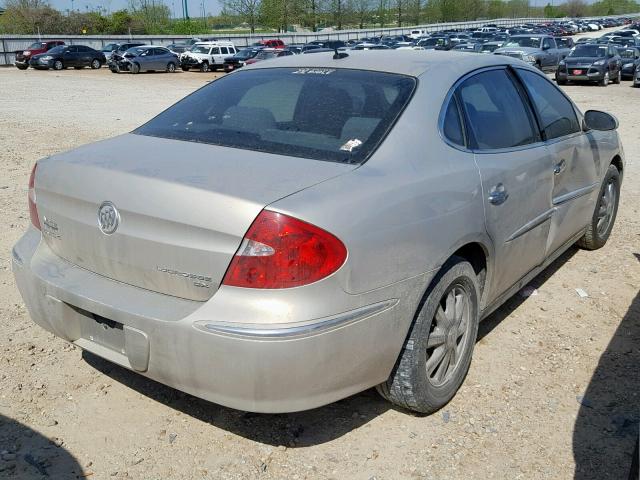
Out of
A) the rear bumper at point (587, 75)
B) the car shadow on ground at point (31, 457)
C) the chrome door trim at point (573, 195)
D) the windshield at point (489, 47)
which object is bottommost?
the rear bumper at point (587, 75)

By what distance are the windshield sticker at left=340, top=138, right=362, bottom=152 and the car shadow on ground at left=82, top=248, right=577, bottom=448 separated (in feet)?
4.17

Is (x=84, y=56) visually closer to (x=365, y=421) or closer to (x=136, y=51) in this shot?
(x=136, y=51)

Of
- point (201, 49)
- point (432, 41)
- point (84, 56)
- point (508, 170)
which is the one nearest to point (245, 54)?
point (201, 49)

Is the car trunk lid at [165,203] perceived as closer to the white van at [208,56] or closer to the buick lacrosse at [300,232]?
the buick lacrosse at [300,232]

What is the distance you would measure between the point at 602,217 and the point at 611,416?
274 centimetres

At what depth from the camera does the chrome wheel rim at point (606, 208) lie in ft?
18.3

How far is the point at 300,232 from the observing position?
2510mm

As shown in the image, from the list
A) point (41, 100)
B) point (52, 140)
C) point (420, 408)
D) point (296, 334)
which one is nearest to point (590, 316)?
point (420, 408)

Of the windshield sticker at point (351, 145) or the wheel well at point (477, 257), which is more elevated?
the windshield sticker at point (351, 145)

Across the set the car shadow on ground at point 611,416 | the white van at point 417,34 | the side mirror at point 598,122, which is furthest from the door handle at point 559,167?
the white van at point 417,34

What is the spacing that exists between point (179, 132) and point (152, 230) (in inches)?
36.8

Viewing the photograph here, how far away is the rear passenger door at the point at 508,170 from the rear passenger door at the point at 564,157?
136 millimetres

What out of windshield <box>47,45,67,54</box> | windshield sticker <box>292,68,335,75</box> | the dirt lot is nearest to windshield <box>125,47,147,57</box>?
windshield <box>47,45,67,54</box>

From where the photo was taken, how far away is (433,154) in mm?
3141
